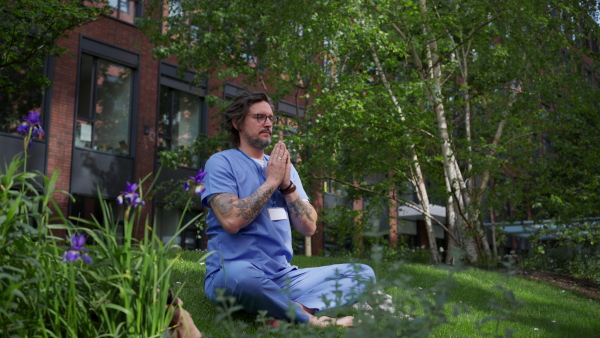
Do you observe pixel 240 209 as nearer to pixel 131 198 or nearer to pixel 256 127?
pixel 256 127

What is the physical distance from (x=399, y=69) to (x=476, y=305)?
10.1 m

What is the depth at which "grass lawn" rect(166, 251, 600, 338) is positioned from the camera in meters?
4.43

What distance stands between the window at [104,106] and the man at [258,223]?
14.0 metres

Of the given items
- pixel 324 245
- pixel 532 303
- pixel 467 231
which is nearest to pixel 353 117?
pixel 467 231

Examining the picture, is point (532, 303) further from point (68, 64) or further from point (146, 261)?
point (68, 64)

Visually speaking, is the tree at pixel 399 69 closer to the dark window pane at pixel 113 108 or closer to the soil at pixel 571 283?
the soil at pixel 571 283

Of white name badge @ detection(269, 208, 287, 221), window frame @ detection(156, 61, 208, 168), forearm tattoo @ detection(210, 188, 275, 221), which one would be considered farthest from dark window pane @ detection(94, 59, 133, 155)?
forearm tattoo @ detection(210, 188, 275, 221)

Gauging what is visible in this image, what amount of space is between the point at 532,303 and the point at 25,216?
7.96 metres

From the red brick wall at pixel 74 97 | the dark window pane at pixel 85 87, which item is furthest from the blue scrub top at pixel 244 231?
the dark window pane at pixel 85 87

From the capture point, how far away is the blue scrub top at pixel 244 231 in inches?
172

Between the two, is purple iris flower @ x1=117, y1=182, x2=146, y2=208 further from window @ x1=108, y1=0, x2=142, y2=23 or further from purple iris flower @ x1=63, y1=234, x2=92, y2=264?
window @ x1=108, y1=0, x2=142, y2=23

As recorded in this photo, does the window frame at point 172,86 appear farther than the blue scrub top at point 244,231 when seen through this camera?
Yes

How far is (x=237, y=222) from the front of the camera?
4.13 metres

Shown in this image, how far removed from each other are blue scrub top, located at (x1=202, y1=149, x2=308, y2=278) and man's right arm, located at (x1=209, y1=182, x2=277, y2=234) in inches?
5.7
